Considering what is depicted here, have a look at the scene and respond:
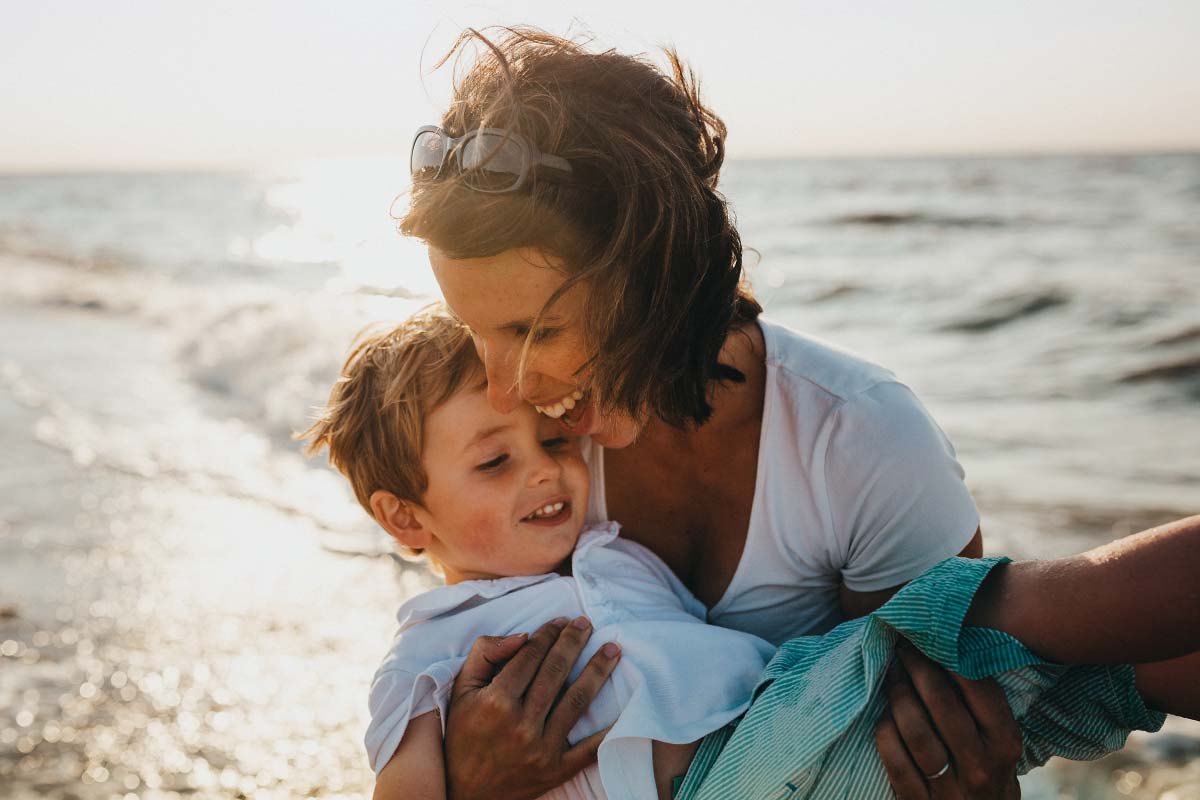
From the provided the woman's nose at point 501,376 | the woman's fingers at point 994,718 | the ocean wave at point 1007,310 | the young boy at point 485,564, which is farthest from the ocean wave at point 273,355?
the woman's fingers at point 994,718

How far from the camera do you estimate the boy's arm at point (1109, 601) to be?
150cm

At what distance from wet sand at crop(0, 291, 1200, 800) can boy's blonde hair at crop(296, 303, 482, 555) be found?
140 cm

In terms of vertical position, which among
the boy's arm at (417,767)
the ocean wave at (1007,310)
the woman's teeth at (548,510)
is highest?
the woman's teeth at (548,510)

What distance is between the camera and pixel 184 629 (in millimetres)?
4555

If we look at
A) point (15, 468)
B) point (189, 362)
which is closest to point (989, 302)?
point (189, 362)

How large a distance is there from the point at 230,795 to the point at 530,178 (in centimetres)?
247

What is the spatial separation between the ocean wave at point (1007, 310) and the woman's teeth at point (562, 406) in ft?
30.5

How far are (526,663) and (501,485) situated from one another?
440 mm

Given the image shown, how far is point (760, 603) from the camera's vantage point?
239 centimetres

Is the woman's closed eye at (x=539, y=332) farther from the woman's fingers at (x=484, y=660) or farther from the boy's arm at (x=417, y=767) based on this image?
the boy's arm at (x=417, y=767)

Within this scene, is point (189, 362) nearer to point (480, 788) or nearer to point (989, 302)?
point (989, 302)

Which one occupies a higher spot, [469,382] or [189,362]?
[469,382]

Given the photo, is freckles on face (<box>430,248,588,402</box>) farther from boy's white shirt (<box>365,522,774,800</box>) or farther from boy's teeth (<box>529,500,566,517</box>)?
boy's white shirt (<box>365,522,774,800</box>)

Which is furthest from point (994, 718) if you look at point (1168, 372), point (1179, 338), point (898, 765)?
point (1179, 338)
